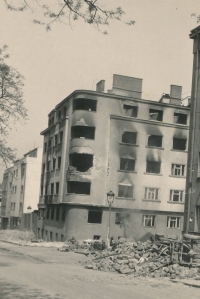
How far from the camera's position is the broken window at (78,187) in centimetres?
4303

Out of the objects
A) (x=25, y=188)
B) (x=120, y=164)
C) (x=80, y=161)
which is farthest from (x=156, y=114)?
(x=25, y=188)

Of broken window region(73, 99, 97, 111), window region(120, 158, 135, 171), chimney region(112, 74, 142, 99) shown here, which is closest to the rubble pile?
window region(120, 158, 135, 171)

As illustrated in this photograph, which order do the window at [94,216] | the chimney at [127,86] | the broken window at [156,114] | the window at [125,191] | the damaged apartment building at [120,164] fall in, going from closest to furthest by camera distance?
the window at [94,216] < the damaged apartment building at [120,164] < the window at [125,191] < the broken window at [156,114] < the chimney at [127,86]

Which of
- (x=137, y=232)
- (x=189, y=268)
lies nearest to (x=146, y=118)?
(x=137, y=232)

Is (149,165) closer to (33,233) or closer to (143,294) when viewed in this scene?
(33,233)

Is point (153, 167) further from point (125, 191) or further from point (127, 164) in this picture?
point (125, 191)

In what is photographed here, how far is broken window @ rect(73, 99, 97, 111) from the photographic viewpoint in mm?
44250

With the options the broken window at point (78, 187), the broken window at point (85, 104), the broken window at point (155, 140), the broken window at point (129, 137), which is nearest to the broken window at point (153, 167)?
the broken window at point (155, 140)

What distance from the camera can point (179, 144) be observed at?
46.6 metres

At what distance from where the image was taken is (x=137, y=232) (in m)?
43.6

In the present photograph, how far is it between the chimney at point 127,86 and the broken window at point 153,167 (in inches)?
275

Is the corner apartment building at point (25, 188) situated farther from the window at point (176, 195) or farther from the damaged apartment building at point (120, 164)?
the window at point (176, 195)

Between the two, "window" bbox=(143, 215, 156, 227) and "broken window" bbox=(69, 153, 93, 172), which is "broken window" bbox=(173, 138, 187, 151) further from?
"broken window" bbox=(69, 153, 93, 172)

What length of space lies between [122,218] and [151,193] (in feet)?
12.9
